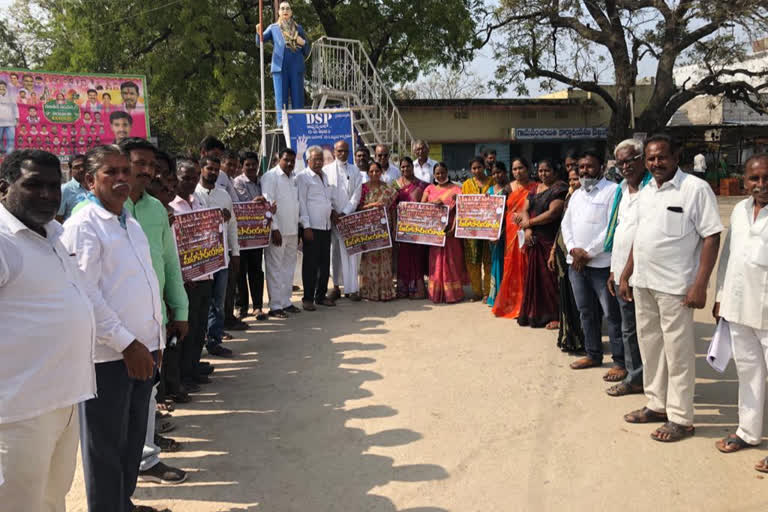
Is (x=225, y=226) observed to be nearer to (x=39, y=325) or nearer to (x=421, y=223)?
(x=421, y=223)

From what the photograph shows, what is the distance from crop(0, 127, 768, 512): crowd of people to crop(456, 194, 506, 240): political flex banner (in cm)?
12

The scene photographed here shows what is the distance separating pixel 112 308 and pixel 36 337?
55 cm

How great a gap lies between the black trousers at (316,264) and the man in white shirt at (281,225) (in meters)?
0.32

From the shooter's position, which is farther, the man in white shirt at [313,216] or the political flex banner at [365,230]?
the political flex banner at [365,230]

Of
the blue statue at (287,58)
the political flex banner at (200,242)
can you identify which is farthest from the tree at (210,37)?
the political flex banner at (200,242)

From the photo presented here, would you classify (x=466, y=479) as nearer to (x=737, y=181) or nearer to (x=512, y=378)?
(x=512, y=378)

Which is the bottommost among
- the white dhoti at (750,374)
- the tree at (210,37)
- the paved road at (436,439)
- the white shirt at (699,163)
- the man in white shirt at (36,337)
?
the paved road at (436,439)

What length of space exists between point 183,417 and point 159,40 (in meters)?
16.2

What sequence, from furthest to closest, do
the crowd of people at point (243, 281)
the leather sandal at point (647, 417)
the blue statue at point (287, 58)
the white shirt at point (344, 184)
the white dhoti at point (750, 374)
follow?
the blue statue at point (287, 58) < the white shirt at point (344, 184) < the leather sandal at point (647, 417) < the white dhoti at point (750, 374) < the crowd of people at point (243, 281)

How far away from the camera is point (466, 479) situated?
11.1 ft

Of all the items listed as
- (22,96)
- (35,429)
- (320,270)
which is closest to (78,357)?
(35,429)

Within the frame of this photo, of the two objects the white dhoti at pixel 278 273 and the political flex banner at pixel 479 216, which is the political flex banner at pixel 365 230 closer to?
the white dhoti at pixel 278 273

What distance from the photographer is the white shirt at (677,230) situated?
11.9 feet

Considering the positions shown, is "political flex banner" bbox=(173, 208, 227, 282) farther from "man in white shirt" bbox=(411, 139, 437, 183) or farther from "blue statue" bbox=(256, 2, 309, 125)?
"blue statue" bbox=(256, 2, 309, 125)
